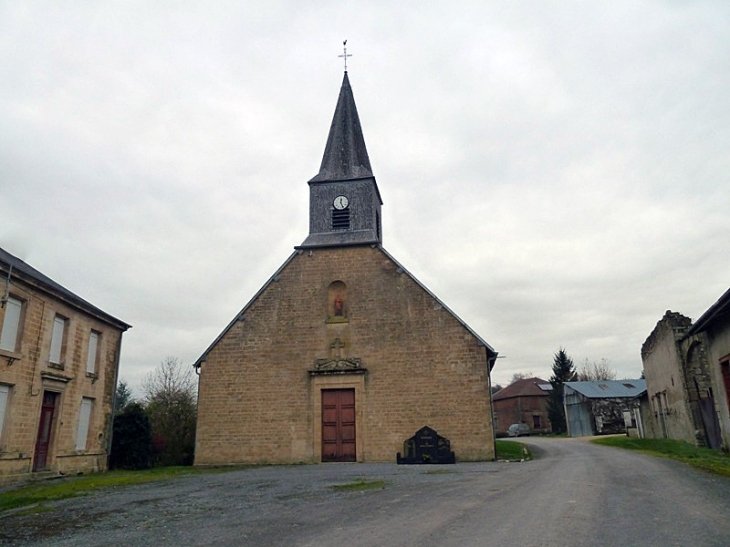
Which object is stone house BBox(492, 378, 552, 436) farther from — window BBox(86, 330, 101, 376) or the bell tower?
window BBox(86, 330, 101, 376)

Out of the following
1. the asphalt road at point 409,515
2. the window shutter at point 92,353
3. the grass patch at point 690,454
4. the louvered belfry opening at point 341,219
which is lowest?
the asphalt road at point 409,515

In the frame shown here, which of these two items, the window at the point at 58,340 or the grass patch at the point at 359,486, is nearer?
the grass patch at the point at 359,486

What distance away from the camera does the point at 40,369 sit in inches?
597

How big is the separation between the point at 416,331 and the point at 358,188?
658cm

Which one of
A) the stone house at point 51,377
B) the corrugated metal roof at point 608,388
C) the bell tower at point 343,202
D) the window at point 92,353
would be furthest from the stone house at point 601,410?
the window at point 92,353

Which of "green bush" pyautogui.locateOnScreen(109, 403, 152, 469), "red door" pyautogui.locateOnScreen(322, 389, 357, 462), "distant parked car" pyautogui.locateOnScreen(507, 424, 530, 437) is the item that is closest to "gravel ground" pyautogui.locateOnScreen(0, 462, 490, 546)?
"red door" pyautogui.locateOnScreen(322, 389, 357, 462)

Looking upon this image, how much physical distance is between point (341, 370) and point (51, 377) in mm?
8483

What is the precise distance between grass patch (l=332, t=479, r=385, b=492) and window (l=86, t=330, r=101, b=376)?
11.6 meters

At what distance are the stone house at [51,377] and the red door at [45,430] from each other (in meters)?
0.03

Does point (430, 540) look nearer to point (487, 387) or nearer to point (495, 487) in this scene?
point (495, 487)

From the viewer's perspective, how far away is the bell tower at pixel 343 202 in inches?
821

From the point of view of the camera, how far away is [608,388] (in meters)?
44.7

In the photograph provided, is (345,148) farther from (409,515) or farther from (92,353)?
(409,515)

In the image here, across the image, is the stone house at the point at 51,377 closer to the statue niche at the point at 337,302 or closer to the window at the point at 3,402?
the window at the point at 3,402
